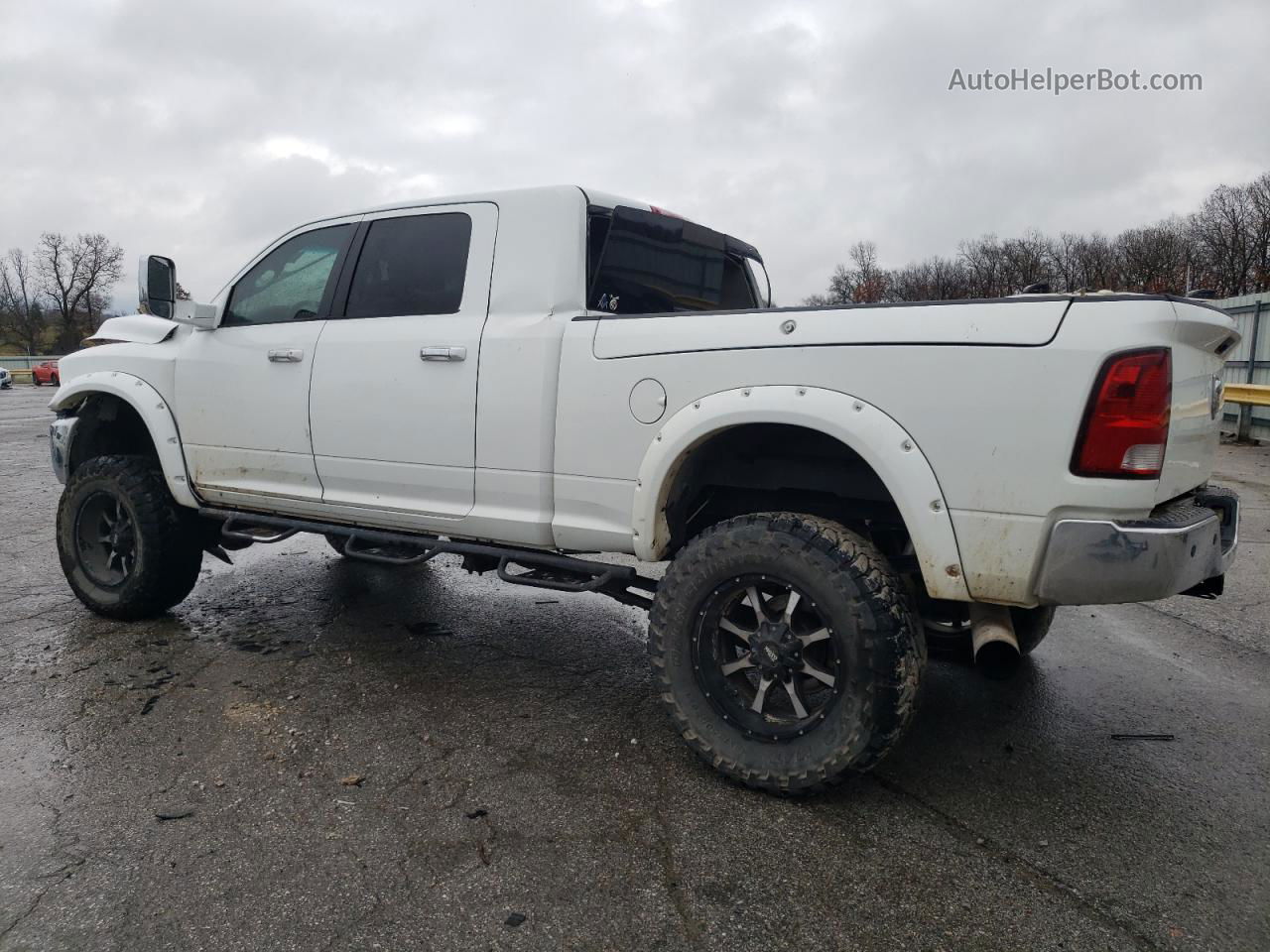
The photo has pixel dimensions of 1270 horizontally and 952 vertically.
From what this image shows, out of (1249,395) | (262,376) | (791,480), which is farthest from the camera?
(1249,395)

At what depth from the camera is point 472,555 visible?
11.9 feet

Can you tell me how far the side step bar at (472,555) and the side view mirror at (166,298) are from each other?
96 cm

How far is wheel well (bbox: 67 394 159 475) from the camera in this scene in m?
4.61

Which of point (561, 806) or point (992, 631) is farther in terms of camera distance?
point (561, 806)

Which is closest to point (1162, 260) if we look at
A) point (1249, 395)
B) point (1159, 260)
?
point (1159, 260)

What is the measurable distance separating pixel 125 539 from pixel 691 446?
11.0ft

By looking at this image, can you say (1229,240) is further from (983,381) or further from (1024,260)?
(983,381)

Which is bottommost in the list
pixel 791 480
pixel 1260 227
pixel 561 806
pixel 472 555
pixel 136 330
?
pixel 561 806

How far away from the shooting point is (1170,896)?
7.26ft

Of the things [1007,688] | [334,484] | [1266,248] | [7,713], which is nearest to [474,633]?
[334,484]

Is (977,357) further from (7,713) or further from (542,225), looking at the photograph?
(7,713)

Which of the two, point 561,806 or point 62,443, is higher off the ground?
point 62,443

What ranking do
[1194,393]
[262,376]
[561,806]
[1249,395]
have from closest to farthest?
1. [1194,393]
2. [561,806]
3. [262,376]
4. [1249,395]

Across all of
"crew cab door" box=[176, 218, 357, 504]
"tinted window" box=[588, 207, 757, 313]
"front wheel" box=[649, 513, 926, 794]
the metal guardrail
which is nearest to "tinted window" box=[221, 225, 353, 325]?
"crew cab door" box=[176, 218, 357, 504]
